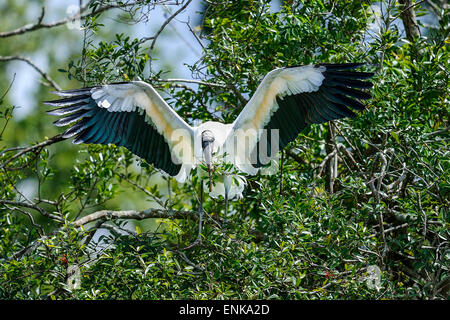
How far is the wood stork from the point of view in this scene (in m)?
4.42

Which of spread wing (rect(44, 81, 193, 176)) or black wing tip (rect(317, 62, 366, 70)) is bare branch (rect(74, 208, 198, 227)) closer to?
spread wing (rect(44, 81, 193, 176))

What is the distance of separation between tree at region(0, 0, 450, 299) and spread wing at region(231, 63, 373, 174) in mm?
165

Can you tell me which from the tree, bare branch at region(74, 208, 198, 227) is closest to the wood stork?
the tree

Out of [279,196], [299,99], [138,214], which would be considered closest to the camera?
[279,196]

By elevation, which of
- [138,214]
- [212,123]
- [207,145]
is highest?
[212,123]

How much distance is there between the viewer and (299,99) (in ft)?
15.2

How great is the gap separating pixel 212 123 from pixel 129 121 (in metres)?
0.67

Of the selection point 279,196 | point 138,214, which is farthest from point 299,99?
point 138,214

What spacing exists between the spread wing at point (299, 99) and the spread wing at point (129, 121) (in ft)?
1.82

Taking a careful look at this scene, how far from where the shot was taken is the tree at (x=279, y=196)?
3.68 meters

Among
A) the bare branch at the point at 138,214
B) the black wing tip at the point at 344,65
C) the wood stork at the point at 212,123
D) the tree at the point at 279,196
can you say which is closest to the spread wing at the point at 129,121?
the wood stork at the point at 212,123

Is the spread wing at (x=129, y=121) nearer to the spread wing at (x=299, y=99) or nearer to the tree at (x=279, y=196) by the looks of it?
the tree at (x=279, y=196)

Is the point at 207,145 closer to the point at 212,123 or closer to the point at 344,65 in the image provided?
the point at 212,123

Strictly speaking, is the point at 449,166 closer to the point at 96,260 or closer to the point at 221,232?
the point at 221,232
